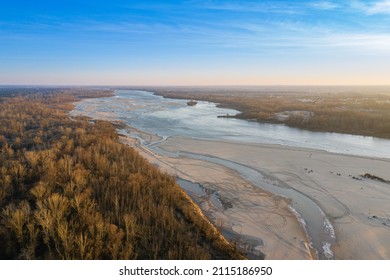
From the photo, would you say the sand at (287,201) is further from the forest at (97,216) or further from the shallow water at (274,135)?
the shallow water at (274,135)

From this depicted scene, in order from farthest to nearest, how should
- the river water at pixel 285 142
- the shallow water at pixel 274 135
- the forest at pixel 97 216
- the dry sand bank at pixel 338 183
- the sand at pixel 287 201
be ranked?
the shallow water at pixel 274 135 → the river water at pixel 285 142 → the dry sand bank at pixel 338 183 → the sand at pixel 287 201 → the forest at pixel 97 216

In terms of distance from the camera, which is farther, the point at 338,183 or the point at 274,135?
the point at 274,135

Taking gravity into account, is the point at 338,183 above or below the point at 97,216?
below

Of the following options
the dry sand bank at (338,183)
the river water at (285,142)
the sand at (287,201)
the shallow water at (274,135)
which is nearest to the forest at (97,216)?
the sand at (287,201)

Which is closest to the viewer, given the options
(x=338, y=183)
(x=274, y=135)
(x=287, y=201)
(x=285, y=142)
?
(x=287, y=201)

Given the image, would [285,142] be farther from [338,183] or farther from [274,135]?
[338,183]

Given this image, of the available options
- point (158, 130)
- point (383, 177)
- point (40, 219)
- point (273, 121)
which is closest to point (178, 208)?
point (40, 219)

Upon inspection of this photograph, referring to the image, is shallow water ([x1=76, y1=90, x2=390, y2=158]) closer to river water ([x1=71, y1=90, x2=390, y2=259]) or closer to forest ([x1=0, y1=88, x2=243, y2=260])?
river water ([x1=71, y1=90, x2=390, y2=259])

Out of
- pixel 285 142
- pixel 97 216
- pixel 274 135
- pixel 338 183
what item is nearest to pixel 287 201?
pixel 338 183

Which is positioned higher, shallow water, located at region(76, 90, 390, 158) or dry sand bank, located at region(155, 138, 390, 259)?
shallow water, located at region(76, 90, 390, 158)

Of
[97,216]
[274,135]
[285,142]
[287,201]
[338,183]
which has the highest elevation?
[97,216]

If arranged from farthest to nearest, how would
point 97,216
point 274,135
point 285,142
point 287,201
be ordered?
point 274,135, point 285,142, point 287,201, point 97,216

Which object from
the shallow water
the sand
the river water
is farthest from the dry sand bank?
the shallow water
